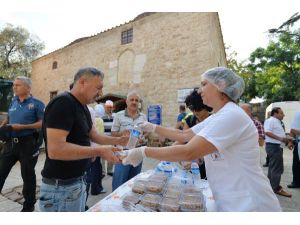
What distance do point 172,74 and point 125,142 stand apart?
8656 mm

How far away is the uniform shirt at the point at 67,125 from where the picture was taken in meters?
1.53

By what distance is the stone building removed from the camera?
32.9 feet

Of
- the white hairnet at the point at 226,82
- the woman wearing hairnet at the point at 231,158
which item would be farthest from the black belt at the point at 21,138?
the white hairnet at the point at 226,82

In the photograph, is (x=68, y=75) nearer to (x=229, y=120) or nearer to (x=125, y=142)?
(x=125, y=142)

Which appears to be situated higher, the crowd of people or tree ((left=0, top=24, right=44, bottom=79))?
tree ((left=0, top=24, right=44, bottom=79))

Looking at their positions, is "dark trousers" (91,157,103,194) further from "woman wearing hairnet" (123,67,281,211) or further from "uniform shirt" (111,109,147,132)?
"woman wearing hairnet" (123,67,281,211)

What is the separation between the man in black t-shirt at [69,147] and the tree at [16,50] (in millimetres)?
20697

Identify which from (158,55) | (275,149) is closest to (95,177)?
(275,149)

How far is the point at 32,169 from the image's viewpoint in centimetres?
317

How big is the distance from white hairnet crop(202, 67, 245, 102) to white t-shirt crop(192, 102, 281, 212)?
190 mm

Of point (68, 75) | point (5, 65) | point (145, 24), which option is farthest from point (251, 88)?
point (5, 65)

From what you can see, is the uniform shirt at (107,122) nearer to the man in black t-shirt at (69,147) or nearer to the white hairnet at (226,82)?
the man in black t-shirt at (69,147)

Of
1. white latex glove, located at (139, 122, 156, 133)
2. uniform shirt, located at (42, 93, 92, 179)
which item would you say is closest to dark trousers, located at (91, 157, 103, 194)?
white latex glove, located at (139, 122, 156, 133)

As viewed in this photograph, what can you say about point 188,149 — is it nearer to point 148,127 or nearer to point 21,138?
point 148,127
